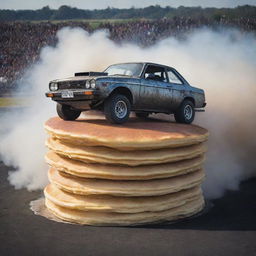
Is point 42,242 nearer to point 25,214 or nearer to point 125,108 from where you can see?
point 25,214

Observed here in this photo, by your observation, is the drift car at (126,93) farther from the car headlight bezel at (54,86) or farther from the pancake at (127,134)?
the pancake at (127,134)

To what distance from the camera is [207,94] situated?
Answer: 11.1m

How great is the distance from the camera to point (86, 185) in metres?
6.28

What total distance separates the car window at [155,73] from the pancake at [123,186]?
2.22 m

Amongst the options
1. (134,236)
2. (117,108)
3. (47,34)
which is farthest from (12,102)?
(134,236)

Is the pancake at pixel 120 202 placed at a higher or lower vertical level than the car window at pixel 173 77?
lower

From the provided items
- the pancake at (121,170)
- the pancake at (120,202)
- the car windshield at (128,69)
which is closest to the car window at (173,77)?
the car windshield at (128,69)

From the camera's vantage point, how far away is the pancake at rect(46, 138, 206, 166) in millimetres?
6137

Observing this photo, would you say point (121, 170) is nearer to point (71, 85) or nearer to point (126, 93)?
point (126, 93)

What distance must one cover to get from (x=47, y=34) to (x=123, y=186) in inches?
1519

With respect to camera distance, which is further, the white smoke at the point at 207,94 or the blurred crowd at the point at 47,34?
the blurred crowd at the point at 47,34

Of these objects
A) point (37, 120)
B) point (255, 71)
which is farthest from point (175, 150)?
point (255, 71)

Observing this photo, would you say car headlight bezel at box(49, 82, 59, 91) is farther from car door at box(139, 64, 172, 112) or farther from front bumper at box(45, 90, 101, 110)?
car door at box(139, 64, 172, 112)

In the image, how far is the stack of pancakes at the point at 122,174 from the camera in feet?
20.1
